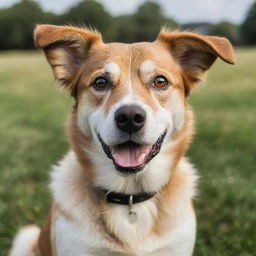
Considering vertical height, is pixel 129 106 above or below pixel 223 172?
above

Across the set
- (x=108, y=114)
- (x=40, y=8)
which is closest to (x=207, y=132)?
(x=108, y=114)

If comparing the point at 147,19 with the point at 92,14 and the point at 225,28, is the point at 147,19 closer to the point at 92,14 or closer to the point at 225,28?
the point at 92,14

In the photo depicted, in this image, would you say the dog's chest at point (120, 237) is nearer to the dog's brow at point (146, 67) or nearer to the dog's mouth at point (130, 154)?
the dog's mouth at point (130, 154)

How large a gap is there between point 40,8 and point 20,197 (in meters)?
73.2

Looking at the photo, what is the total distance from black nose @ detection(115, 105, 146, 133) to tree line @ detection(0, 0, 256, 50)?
61639 mm

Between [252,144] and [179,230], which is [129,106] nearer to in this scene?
[179,230]

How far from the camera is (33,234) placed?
14.3 feet

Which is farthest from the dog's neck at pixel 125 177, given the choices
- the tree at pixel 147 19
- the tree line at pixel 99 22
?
the tree at pixel 147 19

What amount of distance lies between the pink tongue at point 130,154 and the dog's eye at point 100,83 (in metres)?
0.50

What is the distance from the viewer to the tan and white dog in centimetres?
326

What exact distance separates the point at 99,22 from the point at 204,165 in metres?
73.3

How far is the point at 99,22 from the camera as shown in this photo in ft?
254

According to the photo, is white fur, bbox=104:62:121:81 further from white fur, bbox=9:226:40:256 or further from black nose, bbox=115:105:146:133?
white fur, bbox=9:226:40:256

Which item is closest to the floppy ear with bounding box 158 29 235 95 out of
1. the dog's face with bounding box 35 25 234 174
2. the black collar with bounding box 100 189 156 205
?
the dog's face with bounding box 35 25 234 174
